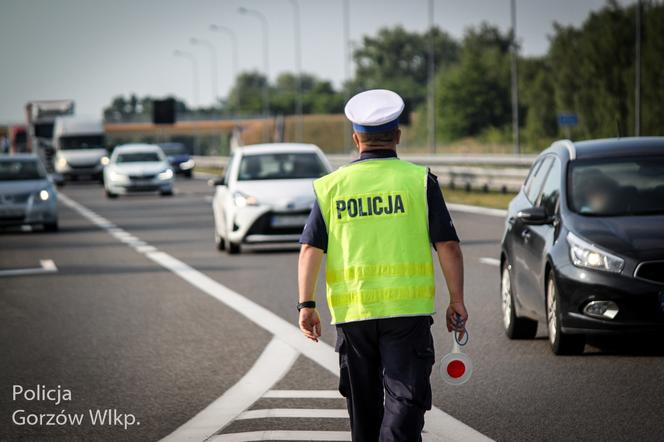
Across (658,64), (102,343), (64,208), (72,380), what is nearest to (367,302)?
(72,380)

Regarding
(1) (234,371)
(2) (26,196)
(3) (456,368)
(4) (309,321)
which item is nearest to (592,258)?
(1) (234,371)

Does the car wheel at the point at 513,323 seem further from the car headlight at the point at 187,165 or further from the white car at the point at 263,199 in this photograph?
the car headlight at the point at 187,165

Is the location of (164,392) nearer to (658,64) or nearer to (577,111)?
(658,64)

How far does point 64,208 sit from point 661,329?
3246 centimetres

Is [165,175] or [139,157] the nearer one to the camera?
[165,175]

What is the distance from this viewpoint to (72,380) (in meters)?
9.43

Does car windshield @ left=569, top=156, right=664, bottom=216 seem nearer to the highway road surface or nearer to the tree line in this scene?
the highway road surface

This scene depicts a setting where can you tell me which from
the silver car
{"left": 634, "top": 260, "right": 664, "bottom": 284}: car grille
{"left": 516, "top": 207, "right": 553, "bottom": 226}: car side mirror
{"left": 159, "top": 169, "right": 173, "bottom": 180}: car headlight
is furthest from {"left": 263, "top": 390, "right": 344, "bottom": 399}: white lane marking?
{"left": 159, "top": 169, "right": 173, "bottom": 180}: car headlight

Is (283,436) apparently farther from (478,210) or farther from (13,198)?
(478,210)

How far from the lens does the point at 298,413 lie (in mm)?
7992

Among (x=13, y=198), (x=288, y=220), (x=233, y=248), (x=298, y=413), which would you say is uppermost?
(x=298, y=413)

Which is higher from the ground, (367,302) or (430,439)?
(367,302)

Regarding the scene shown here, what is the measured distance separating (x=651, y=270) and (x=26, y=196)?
64.4ft

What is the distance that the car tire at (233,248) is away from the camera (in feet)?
69.0
